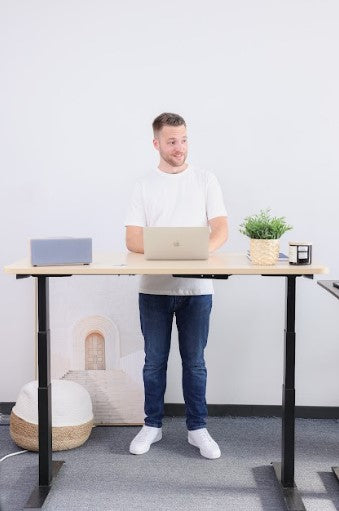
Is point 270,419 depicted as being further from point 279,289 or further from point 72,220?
point 72,220

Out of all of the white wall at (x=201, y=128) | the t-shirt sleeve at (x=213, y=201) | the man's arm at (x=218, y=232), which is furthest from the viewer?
the white wall at (x=201, y=128)

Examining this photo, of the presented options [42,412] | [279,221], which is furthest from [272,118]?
[42,412]

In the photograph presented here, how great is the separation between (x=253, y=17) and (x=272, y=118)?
1.83 ft

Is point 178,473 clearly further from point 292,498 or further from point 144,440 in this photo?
point 292,498

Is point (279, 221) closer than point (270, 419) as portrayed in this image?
Yes

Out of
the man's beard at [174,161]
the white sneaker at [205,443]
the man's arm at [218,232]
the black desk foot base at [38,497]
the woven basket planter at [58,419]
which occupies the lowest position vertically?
the black desk foot base at [38,497]

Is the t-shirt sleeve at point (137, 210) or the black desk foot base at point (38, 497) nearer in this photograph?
the black desk foot base at point (38, 497)

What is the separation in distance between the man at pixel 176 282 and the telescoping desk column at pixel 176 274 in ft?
0.78

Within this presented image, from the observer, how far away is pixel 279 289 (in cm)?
355

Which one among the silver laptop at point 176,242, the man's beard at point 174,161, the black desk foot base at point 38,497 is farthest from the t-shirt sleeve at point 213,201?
the black desk foot base at point 38,497

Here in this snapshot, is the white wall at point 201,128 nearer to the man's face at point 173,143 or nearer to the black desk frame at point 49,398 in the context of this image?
the man's face at point 173,143

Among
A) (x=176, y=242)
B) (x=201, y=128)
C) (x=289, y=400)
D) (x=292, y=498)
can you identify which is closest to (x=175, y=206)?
(x=176, y=242)

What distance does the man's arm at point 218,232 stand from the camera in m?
2.80

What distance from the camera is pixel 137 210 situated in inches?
115
